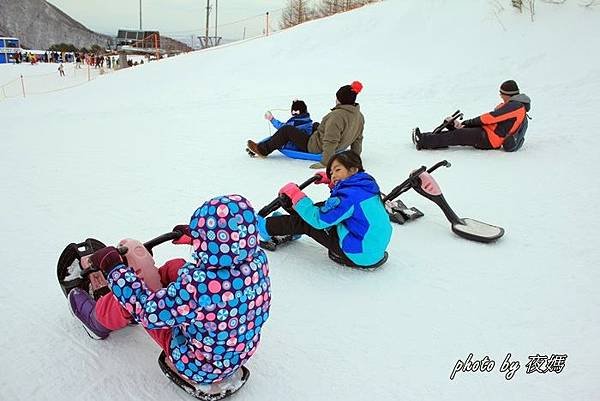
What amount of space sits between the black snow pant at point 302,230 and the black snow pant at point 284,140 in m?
2.49

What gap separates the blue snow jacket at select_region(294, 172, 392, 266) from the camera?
2803 millimetres

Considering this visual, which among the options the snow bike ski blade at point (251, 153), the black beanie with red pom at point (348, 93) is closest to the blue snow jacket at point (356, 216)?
the black beanie with red pom at point (348, 93)

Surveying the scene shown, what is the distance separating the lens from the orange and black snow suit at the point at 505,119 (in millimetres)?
5371

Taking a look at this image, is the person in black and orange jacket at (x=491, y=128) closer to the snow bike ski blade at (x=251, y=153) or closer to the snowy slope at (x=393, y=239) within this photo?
the snowy slope at (x=393, y=239)

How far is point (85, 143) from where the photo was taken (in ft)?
20.7

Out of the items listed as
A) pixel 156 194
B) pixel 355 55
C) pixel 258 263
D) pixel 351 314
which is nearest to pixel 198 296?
pixel 258 263

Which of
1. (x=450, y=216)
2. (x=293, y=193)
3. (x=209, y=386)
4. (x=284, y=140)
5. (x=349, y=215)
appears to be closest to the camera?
(x=209, y=386)

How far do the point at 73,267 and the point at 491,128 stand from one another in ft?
15.5

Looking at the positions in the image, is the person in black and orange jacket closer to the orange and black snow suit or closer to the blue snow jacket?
the orange and black snow suit

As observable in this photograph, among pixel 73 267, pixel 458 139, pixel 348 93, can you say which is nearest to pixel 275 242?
pixel 73 267

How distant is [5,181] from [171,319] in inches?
151

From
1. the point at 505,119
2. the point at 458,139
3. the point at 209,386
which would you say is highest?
the point at 505,119

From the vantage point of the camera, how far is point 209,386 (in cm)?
196

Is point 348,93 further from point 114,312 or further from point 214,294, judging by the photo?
point 214,294
